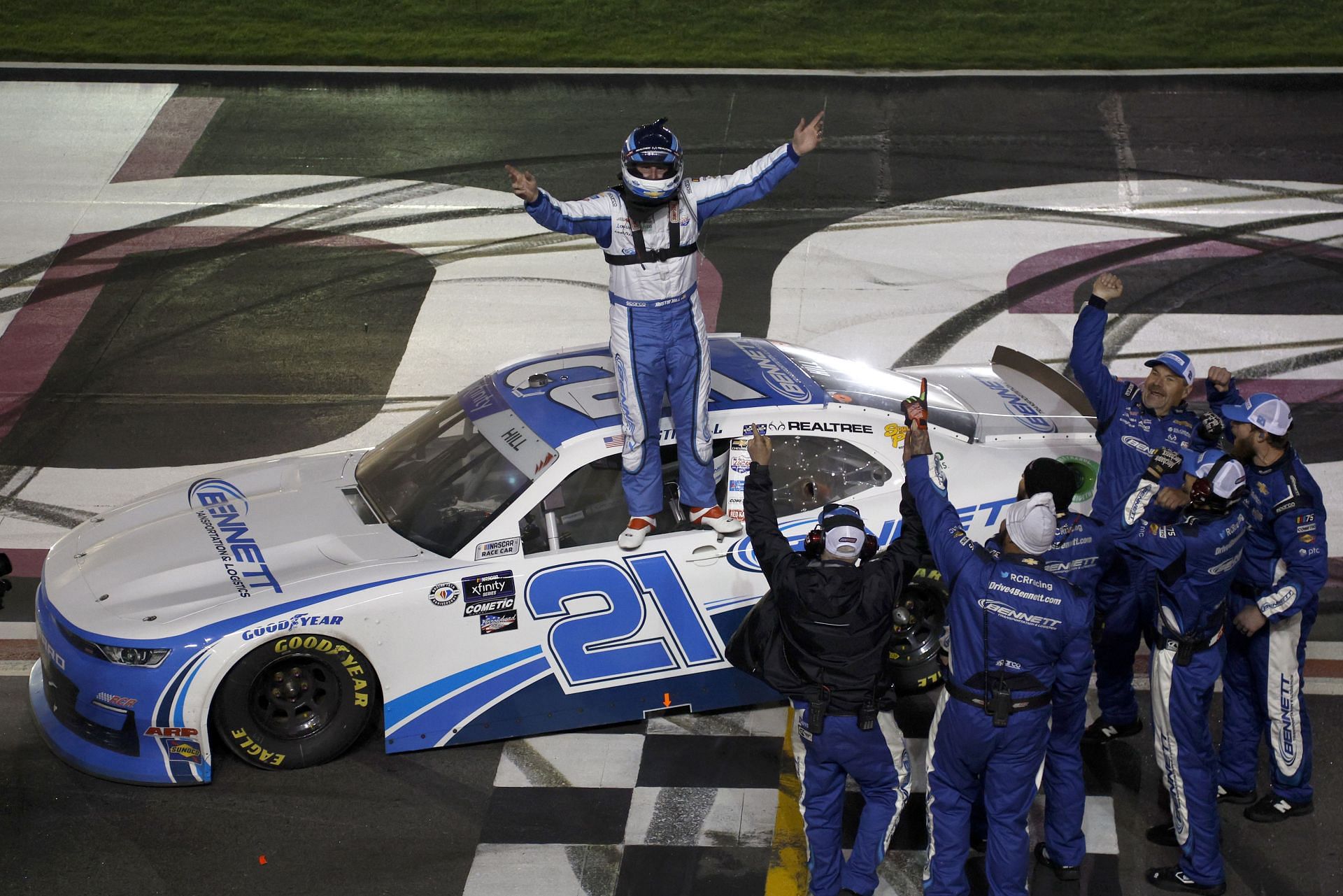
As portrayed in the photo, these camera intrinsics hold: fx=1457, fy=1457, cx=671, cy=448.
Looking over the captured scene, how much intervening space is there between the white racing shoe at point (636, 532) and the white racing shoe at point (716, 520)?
0.70ft

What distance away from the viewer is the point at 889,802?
19.4 ft

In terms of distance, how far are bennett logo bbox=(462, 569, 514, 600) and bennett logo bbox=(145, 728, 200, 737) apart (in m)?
1.35

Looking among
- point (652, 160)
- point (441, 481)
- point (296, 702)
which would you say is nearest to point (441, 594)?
point (441, 481)

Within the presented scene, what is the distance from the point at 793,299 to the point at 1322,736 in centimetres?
557

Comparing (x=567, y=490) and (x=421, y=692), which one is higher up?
(x=567, y=490)

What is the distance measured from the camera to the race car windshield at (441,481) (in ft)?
22.3

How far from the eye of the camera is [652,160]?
6.65 meters

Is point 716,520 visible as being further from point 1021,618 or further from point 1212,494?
point 1212,494

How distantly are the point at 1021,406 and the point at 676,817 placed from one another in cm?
281

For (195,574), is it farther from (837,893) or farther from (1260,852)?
(1260,852)

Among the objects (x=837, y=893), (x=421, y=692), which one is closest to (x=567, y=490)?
(x=421, y=692)

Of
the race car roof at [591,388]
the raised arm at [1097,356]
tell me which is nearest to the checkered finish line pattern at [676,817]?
the race car roof at [591,388]

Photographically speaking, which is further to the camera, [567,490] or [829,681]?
[567,490]

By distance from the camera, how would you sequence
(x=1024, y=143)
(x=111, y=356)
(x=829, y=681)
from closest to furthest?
(x=829, y=681), (x=111, y=356), (x=1024, y=143)
